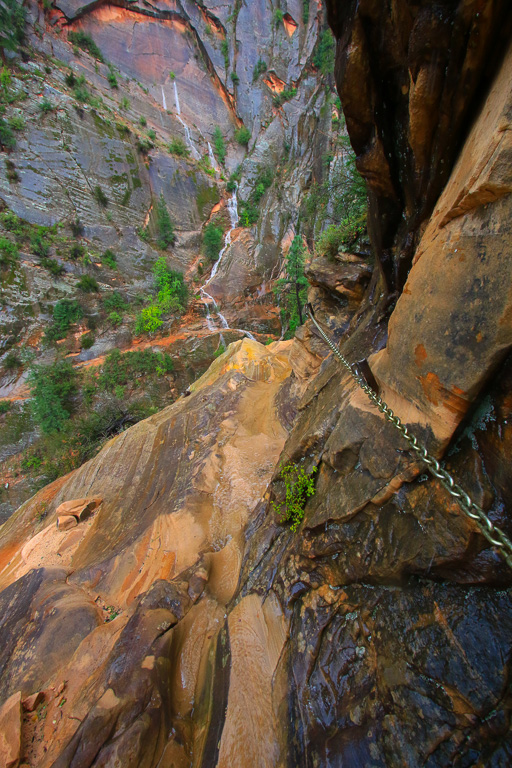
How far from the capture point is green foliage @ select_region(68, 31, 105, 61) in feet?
72.9

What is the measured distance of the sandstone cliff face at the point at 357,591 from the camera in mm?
1903

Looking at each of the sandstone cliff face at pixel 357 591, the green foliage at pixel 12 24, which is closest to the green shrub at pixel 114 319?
the sandstone cliff face at pixel 357 591

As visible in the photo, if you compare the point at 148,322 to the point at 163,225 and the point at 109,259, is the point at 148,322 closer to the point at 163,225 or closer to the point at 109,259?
the point at 109,259

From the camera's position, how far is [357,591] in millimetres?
2807

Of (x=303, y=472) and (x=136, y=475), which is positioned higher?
(x=303, y=472)

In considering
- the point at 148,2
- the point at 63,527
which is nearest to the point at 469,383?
the point at 63,527

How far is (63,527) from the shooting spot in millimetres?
7359

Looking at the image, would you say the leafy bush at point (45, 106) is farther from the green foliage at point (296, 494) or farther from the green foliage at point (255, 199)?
the green foliage at point (296, 494)

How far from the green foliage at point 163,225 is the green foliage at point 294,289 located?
33.2 ft

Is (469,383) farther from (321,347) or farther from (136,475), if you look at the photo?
(136,475)

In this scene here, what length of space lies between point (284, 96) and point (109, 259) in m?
22.8

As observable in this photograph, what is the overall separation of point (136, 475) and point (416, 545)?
24.3 feet

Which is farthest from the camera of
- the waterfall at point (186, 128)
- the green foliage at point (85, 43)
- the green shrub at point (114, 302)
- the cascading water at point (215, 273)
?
the waterfall at point (186, 128)

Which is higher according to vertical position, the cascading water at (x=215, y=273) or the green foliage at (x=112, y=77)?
the green foliage at (x=112, y=77)
